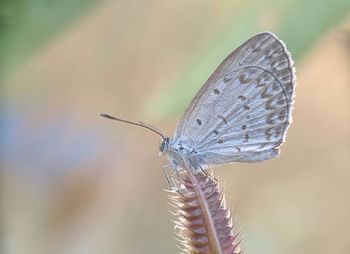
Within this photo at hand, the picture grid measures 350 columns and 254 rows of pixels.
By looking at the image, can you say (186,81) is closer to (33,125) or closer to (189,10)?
(189,10)

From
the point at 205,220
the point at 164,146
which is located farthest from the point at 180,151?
the point at 205,220

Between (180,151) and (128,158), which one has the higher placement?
(128,158)

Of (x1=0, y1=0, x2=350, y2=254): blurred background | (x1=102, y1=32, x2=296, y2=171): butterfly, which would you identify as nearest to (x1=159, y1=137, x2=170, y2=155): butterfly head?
(x1=102, y1=32, x2=296, y2=171): butterfly

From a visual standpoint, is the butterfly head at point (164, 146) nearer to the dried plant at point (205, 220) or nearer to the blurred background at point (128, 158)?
the dried plant at point (205, 220)

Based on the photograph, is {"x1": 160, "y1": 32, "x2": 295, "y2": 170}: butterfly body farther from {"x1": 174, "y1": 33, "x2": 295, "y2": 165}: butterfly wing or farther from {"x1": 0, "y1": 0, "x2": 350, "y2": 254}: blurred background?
{"x1": 0, "y1": 0, "x2": 350, "y2": 254}: blurred background

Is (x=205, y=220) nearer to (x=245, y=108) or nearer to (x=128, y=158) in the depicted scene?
(x=245, y=108)

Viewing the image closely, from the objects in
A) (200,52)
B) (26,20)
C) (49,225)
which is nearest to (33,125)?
(49,225)
